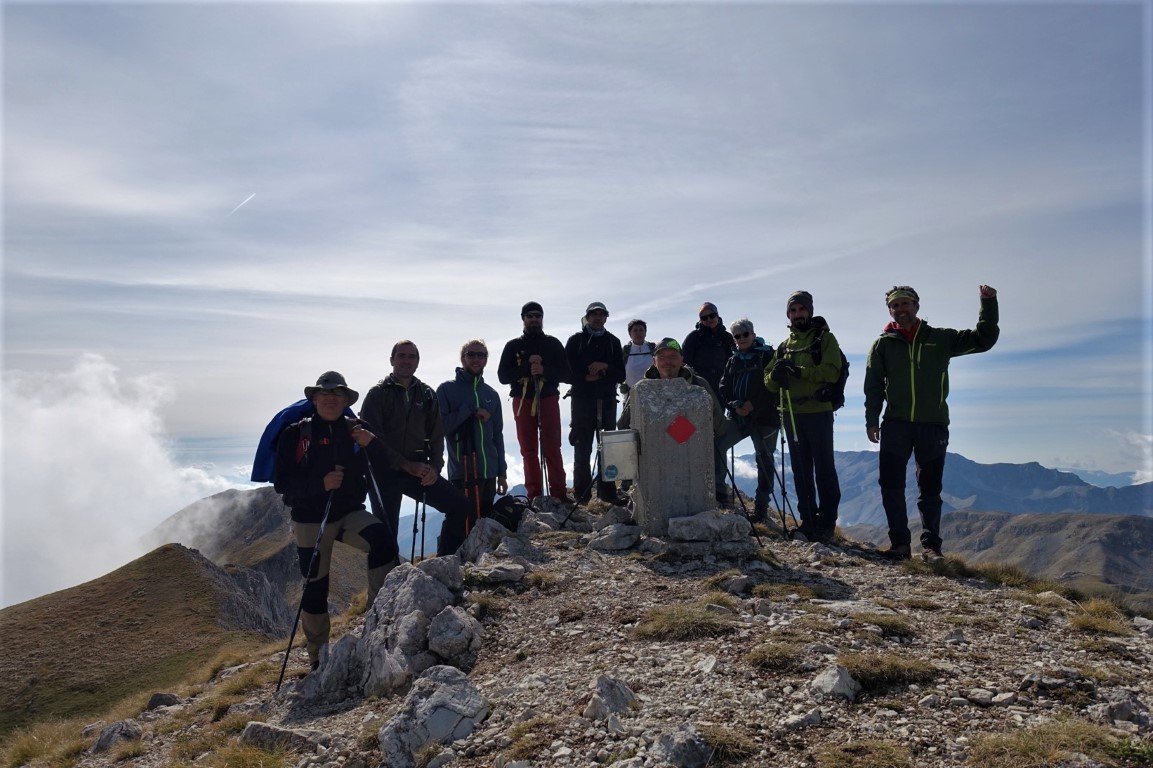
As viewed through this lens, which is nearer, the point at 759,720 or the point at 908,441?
the point at 759,720

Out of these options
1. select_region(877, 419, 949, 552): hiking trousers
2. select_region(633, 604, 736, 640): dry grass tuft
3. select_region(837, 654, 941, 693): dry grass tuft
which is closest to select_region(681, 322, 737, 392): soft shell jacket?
select_region(877, 419, 949, 552): hiking trousers

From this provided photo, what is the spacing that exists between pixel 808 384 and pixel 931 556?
334 centimetres

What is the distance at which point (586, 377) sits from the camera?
14.4 m

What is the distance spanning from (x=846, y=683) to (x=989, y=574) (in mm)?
5574

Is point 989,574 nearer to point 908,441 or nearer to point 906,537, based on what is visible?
point 906,537

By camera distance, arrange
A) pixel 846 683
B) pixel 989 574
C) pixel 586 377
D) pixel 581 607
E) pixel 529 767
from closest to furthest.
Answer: pixel 529 767, pixel 846 683, pixel 581 607, pixel 989 574, pixel 586 377

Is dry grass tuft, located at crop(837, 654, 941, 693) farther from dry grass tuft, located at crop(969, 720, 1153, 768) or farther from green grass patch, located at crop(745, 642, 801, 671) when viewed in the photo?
dry grass tuft, located at crop(969, 720, 1153, 768)

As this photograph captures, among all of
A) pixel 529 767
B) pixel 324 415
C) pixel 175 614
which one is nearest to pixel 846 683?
pixel 529 767

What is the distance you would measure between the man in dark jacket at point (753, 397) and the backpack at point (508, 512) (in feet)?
14.8

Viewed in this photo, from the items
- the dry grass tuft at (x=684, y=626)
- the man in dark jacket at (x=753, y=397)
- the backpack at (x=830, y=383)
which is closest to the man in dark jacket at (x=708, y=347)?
the man in dark jacket at (x=753, y=397)

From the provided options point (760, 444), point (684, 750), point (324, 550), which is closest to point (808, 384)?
point (760, 444)

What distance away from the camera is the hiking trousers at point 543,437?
14.2 m

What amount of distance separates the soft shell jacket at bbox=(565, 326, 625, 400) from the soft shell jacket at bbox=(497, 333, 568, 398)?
457mm

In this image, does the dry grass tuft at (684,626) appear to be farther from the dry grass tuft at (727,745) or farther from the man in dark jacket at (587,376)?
the man in dark jacket at (587,376)
